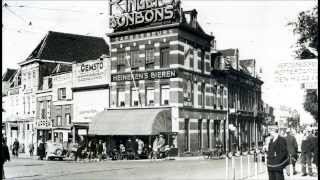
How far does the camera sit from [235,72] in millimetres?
45438

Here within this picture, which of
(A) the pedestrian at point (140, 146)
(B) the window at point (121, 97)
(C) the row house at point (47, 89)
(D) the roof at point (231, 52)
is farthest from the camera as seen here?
(D) the roof at point (231, 52)

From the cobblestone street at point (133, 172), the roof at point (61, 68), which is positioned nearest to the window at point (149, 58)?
the cobblestone street at point (133, 172)

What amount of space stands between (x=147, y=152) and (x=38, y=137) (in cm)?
1872

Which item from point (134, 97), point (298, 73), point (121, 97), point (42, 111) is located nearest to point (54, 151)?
point (121, 97)

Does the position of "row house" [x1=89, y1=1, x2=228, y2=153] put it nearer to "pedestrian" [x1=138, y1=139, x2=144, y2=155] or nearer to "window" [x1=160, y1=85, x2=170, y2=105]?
"window" [x1=160, y1=85, x2=170, y2=105]

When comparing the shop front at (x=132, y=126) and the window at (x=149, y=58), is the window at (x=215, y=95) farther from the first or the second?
the window at (x=149, y=58)

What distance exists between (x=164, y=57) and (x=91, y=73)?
8320 mm

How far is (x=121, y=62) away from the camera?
38.3 metres

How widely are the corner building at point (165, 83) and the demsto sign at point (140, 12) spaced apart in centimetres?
61

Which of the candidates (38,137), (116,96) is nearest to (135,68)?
(116,96)

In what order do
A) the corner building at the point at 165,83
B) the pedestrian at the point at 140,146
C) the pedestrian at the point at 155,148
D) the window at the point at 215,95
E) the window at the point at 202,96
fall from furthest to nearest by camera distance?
the window at the point at 215,95
the window at the point at 202,96
the corner building at the point at 165,83
the pedestrian at the point at 140,146
the pedestrian at the point at 155,148

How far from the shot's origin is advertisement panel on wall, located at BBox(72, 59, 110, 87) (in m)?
39.7

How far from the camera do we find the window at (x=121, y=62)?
3806cm

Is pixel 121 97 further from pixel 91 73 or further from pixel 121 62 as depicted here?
pixel 91 73
